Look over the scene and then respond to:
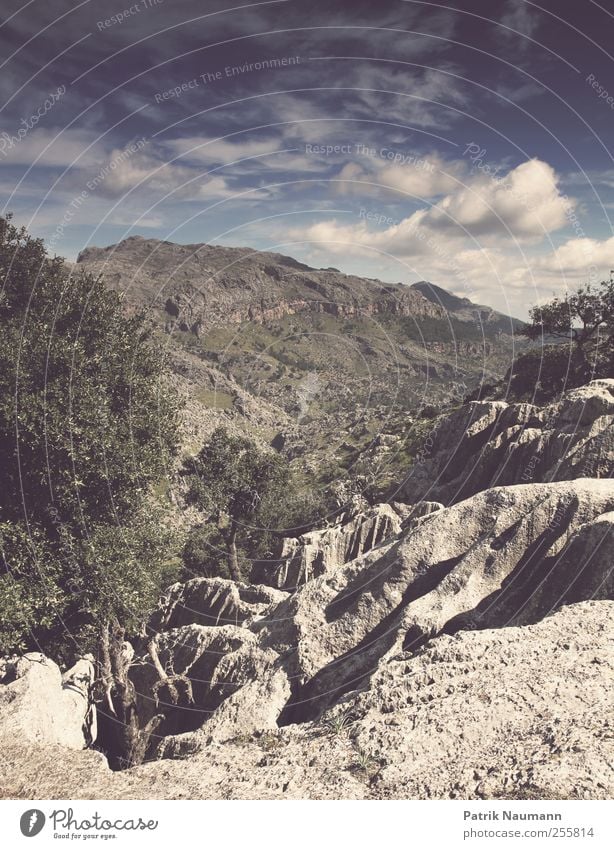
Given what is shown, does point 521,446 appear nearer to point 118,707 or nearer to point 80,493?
point 80,493

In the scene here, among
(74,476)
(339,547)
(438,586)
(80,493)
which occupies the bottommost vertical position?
(339,547)

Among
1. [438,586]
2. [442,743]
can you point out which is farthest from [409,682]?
[438,586]

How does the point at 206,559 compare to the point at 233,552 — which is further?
the point at 206,559

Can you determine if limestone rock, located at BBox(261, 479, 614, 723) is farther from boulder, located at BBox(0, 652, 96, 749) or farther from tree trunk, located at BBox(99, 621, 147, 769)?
boulder, located at BBox(0, 652, 96, 749)

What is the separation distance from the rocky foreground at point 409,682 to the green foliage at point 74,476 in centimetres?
331

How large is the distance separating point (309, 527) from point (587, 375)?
4688cm

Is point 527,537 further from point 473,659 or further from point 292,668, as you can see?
point 292,668

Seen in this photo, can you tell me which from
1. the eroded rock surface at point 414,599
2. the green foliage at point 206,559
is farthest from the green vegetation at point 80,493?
the green foliage at point 206,559

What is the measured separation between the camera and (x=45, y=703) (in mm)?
18766

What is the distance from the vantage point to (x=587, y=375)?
59594mm

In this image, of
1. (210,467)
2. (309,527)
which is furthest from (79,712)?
(309,527)

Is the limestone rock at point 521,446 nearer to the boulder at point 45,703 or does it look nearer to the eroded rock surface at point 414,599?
the eroded rock surface at point 414,599

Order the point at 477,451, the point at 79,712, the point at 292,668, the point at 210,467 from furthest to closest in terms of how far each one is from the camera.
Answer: the point at 210,467
the point at 477,451
the point at 79,712
the point at 292,668

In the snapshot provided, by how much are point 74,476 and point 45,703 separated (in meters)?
9.64
